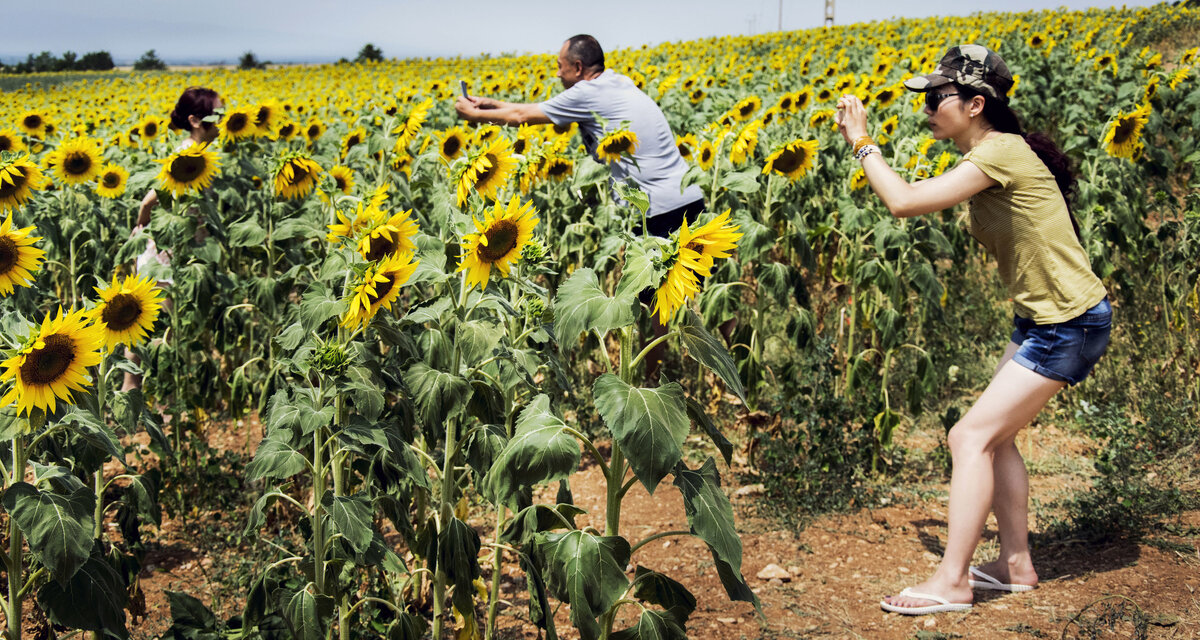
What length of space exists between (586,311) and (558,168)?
2.46 m

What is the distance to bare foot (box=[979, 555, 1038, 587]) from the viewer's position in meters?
3.11

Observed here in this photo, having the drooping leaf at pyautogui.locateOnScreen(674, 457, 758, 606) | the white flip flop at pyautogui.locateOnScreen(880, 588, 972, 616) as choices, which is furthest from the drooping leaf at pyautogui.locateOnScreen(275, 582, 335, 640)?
the white flip flop at pyautogui.locateOnScreen(880, 588, 972, 616)

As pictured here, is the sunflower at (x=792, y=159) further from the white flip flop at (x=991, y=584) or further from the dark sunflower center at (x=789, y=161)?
the white flip flop at (x=991, y=584)

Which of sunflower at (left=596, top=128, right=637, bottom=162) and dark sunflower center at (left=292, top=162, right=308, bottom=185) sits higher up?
sunflower at (left=596, top=128, right=637, bottom=162)

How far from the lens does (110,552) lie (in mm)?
2484

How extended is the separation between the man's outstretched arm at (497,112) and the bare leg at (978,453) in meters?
2.41

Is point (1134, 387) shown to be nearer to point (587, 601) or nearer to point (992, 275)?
point (992, 275)

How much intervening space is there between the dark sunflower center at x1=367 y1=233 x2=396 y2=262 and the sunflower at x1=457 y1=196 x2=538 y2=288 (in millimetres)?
205

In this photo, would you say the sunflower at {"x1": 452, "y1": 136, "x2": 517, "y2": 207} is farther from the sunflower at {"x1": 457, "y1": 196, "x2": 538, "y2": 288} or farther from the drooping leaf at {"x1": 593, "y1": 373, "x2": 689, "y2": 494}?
the drooping leaf at {"x1": 593, "y1": 373, "x2": 689, "y2": 494}

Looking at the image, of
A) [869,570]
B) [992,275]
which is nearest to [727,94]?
[992,275]

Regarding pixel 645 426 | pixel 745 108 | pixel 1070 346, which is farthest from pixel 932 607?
pixel 745 108

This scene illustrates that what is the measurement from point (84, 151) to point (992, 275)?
583cm

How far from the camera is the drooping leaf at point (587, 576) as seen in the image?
6.13 feet

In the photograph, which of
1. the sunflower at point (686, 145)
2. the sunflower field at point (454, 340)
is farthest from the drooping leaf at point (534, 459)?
the sunflower at point (686, 145)
